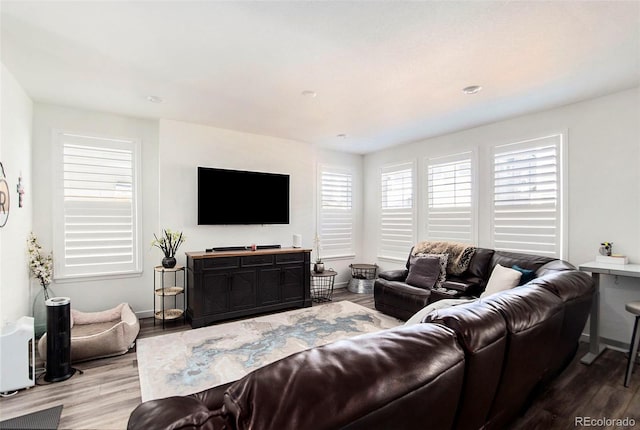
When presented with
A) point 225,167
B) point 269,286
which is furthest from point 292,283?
point 225,167

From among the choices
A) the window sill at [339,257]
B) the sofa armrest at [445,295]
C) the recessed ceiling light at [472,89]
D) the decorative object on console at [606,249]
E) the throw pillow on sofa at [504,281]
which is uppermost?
the recessed ceiling light at [472,89]

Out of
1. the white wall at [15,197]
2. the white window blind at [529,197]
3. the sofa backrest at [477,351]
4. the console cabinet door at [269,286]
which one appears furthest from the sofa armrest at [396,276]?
the white wall at [15,197]

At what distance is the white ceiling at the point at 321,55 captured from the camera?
1.89 m

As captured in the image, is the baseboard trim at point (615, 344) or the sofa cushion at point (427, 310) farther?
the baseboard trim at point (615, 344)

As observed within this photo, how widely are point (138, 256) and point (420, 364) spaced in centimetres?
409

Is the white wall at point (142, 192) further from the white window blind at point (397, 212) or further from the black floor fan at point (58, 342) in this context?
the white window blind at point (397, 212)

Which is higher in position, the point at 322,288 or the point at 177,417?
the point at 177,417

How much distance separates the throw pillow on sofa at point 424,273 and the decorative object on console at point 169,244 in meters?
3.04

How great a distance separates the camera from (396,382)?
790 mm

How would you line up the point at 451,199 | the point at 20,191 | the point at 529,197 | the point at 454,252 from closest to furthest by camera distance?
the point at 20,191, the point at 529,197, the point at 454,252, the point at 451,199

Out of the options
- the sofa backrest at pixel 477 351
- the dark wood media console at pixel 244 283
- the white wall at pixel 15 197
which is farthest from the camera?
the dark wood media console at pixel 244 283

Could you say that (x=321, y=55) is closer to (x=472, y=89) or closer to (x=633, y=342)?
(x=472, y=89)

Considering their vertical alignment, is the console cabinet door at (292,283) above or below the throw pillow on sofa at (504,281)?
below

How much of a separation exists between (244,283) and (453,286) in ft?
8.47
